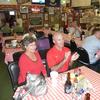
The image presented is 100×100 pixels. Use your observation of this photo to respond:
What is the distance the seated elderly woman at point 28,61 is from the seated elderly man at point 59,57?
22 centimetres

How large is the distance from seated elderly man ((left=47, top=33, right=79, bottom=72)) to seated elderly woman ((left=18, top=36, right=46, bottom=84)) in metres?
0.22

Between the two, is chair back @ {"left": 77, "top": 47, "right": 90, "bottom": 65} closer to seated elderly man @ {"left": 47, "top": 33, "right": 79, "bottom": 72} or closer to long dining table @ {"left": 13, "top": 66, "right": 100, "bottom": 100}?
seated elderly man @ {"left": 47, "top": 33, "right": 79, "bottom": 72}

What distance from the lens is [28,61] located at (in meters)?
2.84

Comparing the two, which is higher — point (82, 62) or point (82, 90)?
point (82, 90)

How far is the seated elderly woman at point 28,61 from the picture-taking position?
278 cm

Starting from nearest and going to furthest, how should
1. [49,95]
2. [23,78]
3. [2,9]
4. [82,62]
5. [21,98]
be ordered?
[21,98] → [49,95] → [23,78] → [82,62] → [2,9]

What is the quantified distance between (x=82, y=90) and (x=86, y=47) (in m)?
2.33

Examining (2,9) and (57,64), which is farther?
(2,9)

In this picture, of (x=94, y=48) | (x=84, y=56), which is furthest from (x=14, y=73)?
(x=94, y=48)

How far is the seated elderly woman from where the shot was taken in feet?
9.12

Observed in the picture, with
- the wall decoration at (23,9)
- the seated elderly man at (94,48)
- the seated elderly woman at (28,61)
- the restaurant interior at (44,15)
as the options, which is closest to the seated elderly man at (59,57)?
the seated elderly woman at (28,61)

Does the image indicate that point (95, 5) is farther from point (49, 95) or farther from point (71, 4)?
point (49, 95)

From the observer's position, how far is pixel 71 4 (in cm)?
1078

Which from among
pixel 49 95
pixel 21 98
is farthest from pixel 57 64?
pixel 21 98
